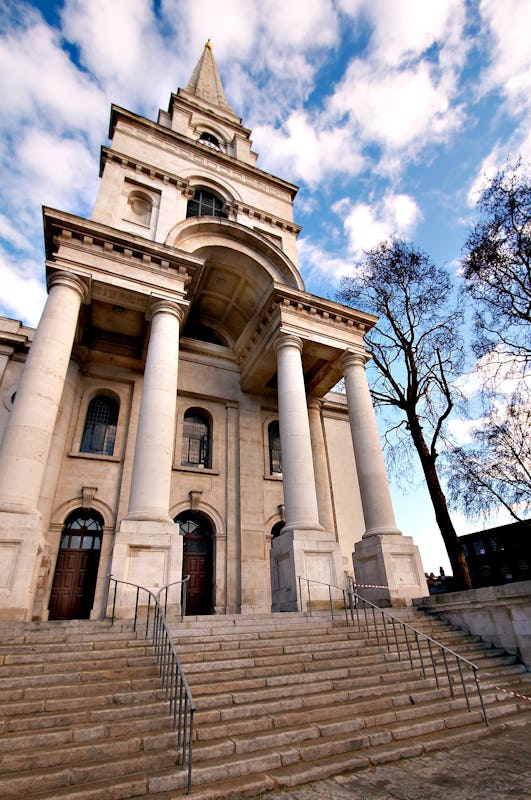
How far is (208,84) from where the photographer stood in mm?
29734

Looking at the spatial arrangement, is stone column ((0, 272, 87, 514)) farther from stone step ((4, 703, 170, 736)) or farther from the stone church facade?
stone step ((4, 703, 170, 736))

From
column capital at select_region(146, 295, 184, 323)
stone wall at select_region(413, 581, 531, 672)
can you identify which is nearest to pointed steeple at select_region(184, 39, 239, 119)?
column capital at select_region(146, 295, 184, 323)

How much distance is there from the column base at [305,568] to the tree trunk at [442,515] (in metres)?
5.22

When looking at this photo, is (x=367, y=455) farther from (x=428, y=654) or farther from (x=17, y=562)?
(x=17, y=562)

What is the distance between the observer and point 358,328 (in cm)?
1598

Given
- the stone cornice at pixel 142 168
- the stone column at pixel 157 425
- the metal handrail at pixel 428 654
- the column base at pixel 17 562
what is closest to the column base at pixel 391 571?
the metal handrail at pixel 428 654

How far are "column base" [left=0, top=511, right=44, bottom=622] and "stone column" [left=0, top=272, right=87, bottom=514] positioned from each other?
30 centimetres

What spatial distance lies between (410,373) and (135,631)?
14247 mm

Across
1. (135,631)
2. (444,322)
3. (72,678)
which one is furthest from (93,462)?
(444,322)

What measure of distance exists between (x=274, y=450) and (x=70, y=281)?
993cm

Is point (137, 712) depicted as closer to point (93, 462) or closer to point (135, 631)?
point (135, 631)

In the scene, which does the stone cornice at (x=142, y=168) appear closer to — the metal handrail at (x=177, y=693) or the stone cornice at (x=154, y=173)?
the stone cornice at (x=154, y=173)

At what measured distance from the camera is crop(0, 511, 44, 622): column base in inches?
296

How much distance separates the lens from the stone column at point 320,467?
1603cm
